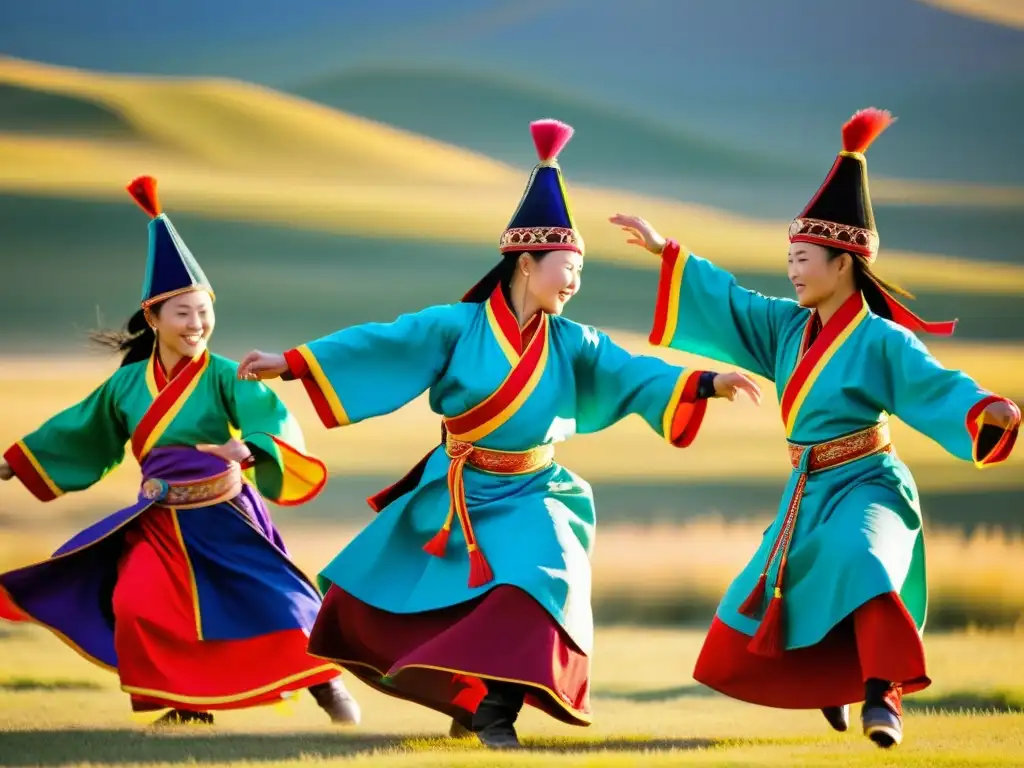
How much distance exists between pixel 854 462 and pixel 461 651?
1.01 metres

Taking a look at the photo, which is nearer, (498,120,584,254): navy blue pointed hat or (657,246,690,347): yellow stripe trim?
(498,120,584,254): navy blue pointed hat

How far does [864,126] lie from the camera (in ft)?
15.8

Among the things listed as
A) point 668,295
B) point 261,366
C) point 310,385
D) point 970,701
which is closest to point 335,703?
point 310,385

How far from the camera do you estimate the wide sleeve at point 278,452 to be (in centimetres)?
516

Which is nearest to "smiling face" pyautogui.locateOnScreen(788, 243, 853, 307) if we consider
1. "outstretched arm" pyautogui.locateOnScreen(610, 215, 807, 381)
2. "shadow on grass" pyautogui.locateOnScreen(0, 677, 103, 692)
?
"outstretched arm" pyautogui.locateOnScreen(610, 215, 807, 381)

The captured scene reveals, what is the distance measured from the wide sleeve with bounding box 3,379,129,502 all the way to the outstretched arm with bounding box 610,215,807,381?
1486mm

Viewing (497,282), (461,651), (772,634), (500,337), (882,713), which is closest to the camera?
(882,713)

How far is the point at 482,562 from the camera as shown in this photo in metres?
4.69

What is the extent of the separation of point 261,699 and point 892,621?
1607 millimetres

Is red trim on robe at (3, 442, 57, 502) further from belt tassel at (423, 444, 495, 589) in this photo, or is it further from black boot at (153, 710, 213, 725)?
belt tassel at (423, 444, 495, 589)

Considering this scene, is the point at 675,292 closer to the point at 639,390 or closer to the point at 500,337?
the point at 639,390

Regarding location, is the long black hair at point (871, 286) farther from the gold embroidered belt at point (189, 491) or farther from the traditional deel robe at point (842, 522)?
the gold embroidered belt at point (189, 491)

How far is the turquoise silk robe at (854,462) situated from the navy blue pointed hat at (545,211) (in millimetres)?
587

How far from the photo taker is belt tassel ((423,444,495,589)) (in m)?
4.69
